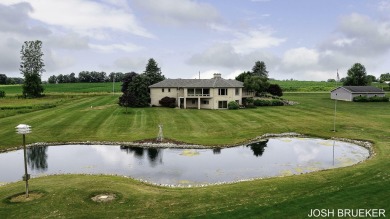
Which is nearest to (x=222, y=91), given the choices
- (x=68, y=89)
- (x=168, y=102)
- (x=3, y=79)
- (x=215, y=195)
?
(x=168, y=102)

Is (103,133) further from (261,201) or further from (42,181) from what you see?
(261,201)

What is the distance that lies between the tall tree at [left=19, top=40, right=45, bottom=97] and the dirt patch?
319 feet

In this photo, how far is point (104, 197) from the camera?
19.2m

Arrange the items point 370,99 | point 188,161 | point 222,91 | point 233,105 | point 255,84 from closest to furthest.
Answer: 1. point 188,161
2. point 233,105
3. point 222,91
4. point 255,84
5. point 370,99

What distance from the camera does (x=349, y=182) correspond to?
68.5 ft

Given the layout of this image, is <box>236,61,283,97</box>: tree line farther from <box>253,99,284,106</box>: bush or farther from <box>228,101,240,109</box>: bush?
<box>228,101,240,109</box>: bush

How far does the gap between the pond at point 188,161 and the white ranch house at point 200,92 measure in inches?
1198

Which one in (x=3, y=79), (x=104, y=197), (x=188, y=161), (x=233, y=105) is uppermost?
(x=3, y=79)

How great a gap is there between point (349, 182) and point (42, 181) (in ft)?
64.2

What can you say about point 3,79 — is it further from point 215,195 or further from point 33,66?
point 215,195

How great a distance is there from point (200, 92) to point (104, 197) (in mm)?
54766

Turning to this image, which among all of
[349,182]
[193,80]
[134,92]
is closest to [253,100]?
[193,80]

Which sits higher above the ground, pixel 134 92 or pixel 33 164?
pixel 134 92

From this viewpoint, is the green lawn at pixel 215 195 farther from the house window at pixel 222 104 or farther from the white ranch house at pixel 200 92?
the house window at pixel 222 104
